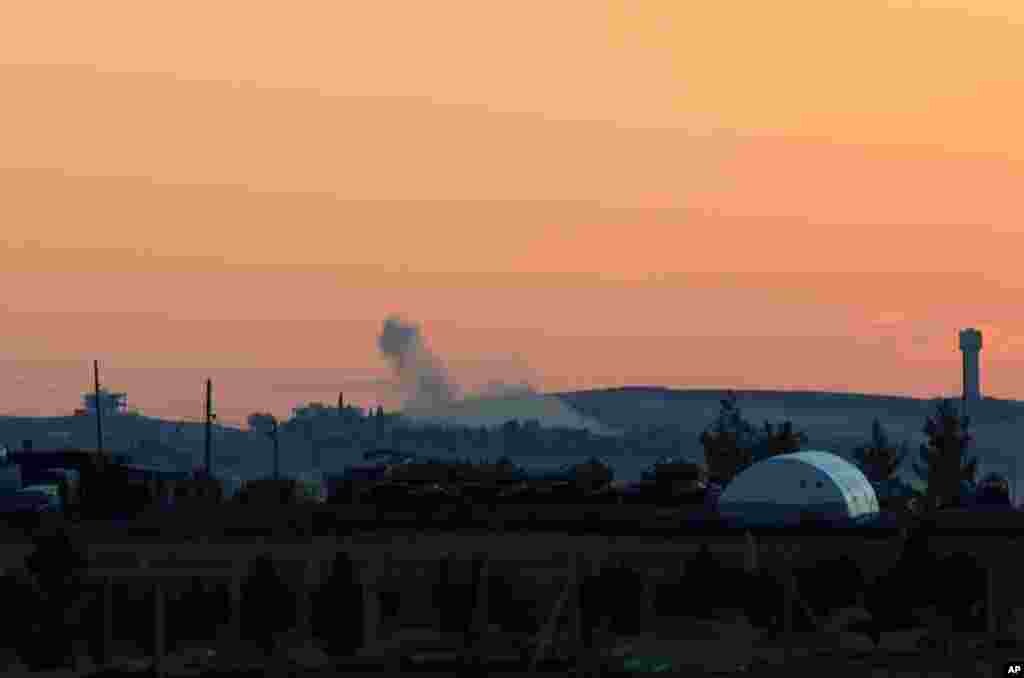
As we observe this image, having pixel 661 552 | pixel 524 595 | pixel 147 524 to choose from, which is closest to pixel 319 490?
pixel 147 524

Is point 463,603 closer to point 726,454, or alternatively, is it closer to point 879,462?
point 726,454

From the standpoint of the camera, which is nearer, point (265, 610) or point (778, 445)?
point (265, 610)

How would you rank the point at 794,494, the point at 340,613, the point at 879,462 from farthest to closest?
1. the point at 879,462
2. the point at 794,494
3. the point at 340,613

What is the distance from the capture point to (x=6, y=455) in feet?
464

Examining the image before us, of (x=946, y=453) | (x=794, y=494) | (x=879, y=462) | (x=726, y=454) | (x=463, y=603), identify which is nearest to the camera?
(x=463, y=603)

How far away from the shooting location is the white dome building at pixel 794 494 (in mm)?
105625

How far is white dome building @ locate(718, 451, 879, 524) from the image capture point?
106m

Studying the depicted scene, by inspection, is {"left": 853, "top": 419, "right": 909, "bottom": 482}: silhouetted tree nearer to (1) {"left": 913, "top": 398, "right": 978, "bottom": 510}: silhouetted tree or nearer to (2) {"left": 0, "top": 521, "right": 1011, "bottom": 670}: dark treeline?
(1) {"left": 913, "top": 398, "right": 978, "bottom": 510}: silhouetted tree

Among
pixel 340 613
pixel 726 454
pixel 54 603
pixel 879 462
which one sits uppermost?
pixel 726 454

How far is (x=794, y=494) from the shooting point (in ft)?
354

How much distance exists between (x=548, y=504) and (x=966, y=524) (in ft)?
76.0

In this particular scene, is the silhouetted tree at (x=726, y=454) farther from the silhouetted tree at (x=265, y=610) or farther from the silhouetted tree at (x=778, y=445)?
the silhouetted tree at (x=265, y=610)

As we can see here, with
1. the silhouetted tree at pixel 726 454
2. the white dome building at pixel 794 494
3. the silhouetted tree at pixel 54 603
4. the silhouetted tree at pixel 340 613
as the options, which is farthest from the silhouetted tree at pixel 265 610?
the silhouetted tree at pixel 726 454

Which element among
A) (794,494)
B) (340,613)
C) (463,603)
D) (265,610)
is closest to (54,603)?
(265,610)
